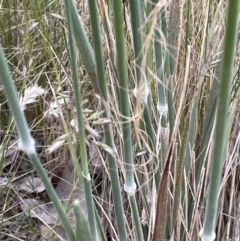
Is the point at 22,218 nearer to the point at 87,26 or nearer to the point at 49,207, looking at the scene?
the point at 49,207

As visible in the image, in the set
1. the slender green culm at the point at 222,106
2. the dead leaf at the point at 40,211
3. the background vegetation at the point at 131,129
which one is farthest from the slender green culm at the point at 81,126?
the dead leaf at the point at 40,211

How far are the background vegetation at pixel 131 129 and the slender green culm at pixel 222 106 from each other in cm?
1

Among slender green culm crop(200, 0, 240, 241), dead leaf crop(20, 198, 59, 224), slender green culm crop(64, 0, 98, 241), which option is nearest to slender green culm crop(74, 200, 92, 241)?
slender green culm crop(64, 0, 98, 241)

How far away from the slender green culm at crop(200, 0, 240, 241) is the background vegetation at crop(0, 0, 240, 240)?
0.01 metres

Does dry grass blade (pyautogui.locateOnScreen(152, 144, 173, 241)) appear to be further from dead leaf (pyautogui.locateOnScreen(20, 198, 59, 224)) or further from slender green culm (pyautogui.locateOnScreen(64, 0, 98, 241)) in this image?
dead leaf (pyautogui.locateOnScreen(20, 198, 59, 224))

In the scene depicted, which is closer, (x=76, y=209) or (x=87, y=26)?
(x=76, y=209)

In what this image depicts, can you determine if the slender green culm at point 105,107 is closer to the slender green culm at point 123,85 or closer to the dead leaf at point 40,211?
the slender green culm at point 123,85

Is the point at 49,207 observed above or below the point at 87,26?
below

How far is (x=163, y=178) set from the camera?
1.77 feet

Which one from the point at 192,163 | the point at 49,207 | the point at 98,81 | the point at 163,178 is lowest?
the point at 49,207

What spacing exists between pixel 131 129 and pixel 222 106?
0.30m

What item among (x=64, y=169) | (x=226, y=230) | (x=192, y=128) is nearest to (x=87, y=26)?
(x=64, y=169)

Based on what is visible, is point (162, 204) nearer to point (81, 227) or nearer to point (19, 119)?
point (81, 227)

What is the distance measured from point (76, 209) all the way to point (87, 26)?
2.02 feet
